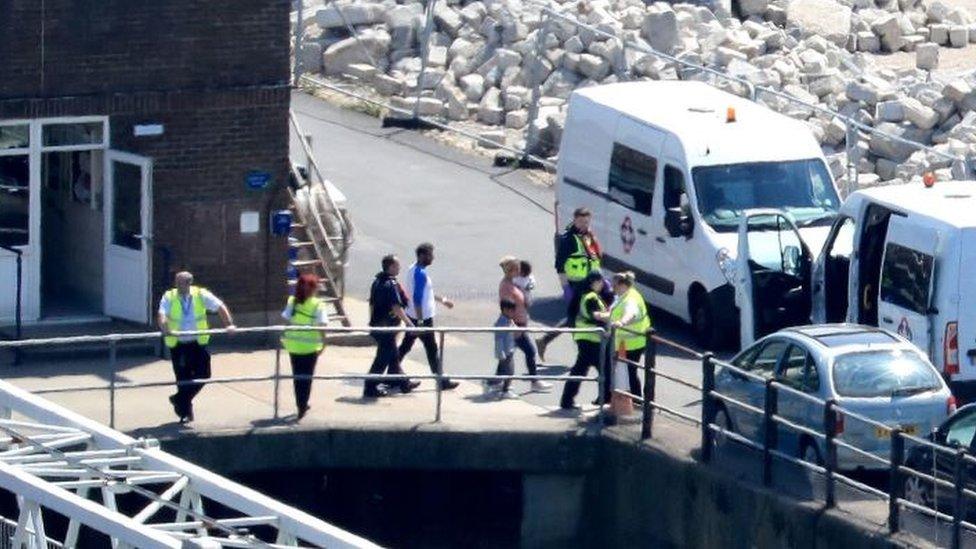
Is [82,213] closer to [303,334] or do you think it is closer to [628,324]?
[303,334]

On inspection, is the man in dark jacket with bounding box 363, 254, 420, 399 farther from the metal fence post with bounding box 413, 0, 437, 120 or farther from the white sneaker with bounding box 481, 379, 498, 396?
the metal fence post with bounding box 413, 0, 437, 120

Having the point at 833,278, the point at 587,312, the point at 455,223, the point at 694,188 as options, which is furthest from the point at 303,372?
the point at 455,223

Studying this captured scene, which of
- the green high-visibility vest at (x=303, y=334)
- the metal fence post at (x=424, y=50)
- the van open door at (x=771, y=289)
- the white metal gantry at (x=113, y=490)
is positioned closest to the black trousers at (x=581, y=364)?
the van open door at (x=771, y=289)

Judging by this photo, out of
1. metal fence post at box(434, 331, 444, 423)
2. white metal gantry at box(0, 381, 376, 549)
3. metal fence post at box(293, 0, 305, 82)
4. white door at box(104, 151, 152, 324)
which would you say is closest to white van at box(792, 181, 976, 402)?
metal fence post at box(434, 331, 444, 423)

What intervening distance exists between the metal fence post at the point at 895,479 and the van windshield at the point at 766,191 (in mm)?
7457

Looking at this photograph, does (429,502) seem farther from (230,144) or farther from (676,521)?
(230,144)

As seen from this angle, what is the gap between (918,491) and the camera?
2167cm

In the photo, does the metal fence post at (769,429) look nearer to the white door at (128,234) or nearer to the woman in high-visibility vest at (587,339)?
the woman in high-visibility vest at (587,339)

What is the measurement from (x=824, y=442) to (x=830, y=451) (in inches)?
6.1

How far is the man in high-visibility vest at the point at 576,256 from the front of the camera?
2742 cm

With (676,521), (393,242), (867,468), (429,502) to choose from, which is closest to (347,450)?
(429,502)

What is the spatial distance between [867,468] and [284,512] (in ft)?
19.3

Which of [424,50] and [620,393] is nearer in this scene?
[620,393]

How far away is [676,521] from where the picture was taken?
79.4ft
